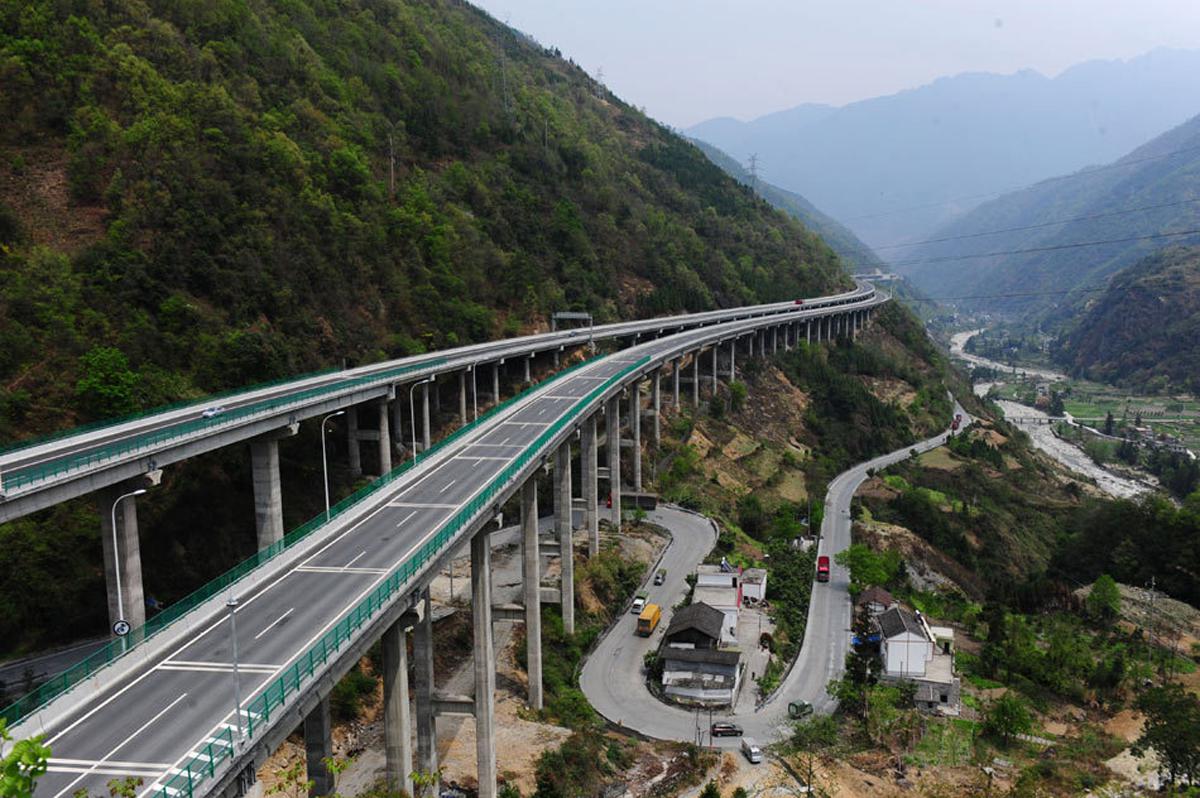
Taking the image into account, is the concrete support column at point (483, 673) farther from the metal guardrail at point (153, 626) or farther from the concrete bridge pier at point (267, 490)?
the concrete bridge pier at point (267, 490)

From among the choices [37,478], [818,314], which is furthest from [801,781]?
[818,314]

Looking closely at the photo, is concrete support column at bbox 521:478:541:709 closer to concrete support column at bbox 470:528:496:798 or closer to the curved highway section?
the curved highway section

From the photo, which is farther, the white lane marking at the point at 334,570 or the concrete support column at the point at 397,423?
the concrete support column at the point at 397,423

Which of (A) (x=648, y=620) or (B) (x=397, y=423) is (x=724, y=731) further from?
(B) (x=397, y=423)

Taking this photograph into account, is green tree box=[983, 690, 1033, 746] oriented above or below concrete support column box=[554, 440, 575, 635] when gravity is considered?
below

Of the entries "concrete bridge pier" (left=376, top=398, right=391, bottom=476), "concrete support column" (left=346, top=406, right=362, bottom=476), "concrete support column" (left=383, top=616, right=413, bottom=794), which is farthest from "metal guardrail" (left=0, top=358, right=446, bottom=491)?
"concrete support column" (left=383, top=616, right=413, bottom=794)

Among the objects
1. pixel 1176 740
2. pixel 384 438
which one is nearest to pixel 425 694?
pixel 384 438

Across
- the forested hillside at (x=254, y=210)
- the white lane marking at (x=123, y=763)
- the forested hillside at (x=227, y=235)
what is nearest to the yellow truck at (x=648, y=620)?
the forested hillside at (x=227, y=235)
